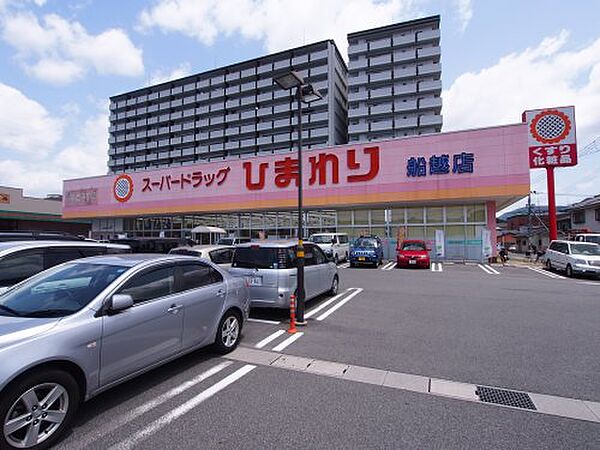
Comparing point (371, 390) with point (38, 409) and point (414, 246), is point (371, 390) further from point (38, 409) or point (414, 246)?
point (414, 246)

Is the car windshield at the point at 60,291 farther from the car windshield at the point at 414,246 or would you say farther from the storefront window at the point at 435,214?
the storefront window at the point at 435,214

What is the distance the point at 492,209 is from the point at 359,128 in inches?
1485

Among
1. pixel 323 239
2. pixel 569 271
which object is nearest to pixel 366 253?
pixel 323 239

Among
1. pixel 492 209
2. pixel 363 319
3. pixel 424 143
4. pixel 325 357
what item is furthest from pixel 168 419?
pixel 492 209

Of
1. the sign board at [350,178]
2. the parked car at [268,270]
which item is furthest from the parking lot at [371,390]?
the sign board at [350,178]

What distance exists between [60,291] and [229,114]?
64783 millimetres

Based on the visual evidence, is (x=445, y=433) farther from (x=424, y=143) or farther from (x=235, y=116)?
(x=235, y=116)

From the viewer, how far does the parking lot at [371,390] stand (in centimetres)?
291

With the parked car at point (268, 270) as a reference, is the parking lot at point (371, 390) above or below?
below

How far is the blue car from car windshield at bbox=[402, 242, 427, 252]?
145 cm

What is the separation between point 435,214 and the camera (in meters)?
20.9

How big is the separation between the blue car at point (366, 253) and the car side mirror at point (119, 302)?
15013 millimetres

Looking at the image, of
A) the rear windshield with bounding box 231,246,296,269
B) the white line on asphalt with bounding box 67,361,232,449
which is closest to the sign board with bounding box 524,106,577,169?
the rear windshield with bounding box 231,246,296,269

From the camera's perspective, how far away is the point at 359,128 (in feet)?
178
